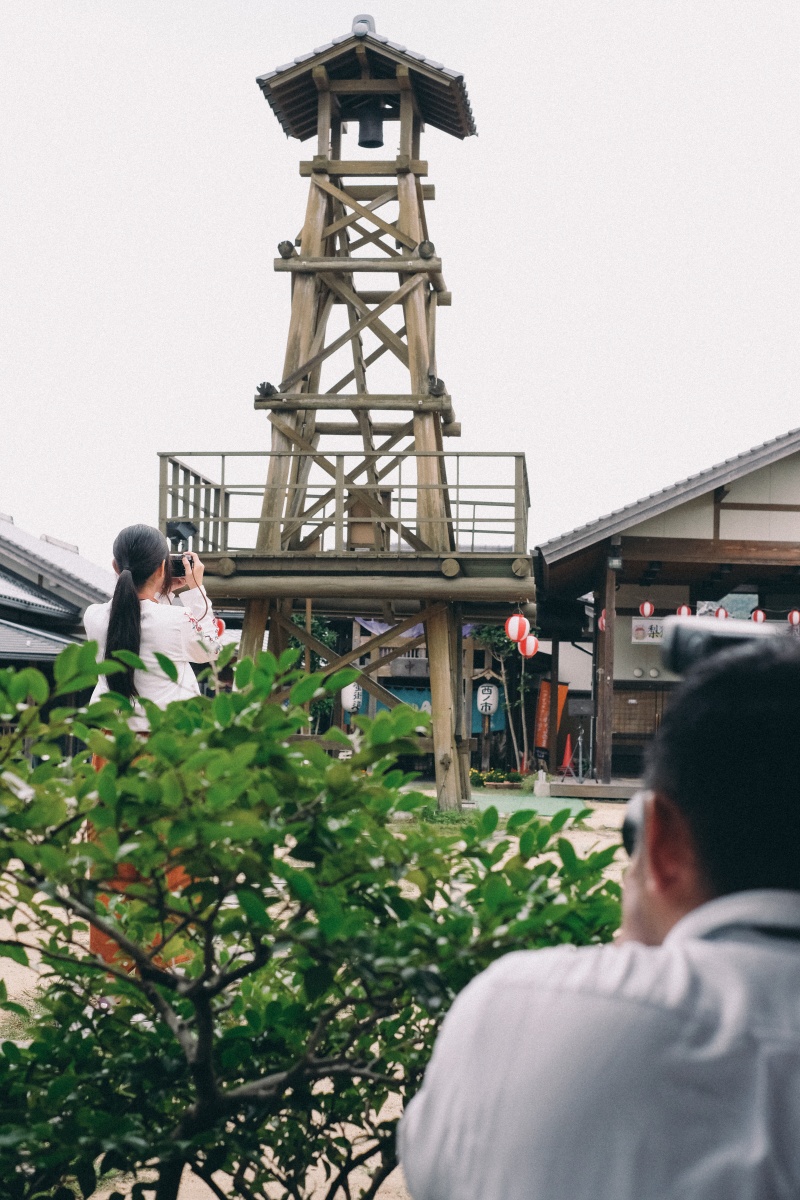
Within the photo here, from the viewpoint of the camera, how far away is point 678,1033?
32.2 inches

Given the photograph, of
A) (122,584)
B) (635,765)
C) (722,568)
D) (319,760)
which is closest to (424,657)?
(635,765)

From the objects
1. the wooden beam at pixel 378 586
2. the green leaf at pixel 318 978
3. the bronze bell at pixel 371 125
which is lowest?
the green leaf at pixel 318 978

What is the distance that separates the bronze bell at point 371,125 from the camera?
48.1ft

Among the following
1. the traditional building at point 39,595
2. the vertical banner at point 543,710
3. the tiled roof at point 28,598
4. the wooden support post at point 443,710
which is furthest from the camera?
the vertical banner at point 543,710

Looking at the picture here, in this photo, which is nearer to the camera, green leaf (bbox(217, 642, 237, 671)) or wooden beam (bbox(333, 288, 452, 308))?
green leaf (bbox(217, 642, 237, 671))

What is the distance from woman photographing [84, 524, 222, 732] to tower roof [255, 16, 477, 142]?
478 inches

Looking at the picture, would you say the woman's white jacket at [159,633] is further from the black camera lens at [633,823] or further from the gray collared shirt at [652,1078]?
the gray collared shirt at [652,1078]

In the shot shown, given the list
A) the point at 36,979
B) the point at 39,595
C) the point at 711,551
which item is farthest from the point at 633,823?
the point at 39,595

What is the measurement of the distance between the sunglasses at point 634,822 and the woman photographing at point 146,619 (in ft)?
7.00

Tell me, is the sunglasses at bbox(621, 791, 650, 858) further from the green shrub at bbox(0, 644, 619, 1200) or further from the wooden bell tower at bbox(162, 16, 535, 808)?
the wooden bell tower at bbox(162, 16, 535, 808)

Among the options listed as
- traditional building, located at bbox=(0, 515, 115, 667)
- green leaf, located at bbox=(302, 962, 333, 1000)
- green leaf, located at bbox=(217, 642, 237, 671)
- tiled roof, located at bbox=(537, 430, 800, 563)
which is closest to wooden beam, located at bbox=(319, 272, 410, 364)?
tiled roof, located at bbox=(537, 430, 800, 563)

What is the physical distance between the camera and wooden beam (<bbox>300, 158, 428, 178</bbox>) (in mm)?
14008

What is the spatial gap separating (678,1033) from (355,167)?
14.6 m

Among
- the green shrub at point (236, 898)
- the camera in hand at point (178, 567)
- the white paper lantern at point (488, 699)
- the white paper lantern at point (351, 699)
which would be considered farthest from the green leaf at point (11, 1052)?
the white paper lantern at point (488, 699)
